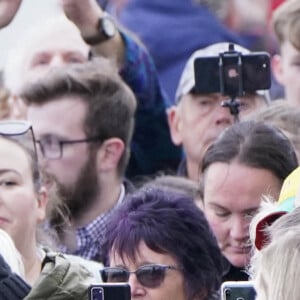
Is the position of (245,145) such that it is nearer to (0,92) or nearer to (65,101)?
(65,101)

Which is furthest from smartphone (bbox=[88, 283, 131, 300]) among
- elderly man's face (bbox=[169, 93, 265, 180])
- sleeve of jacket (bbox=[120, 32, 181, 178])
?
sleeve of jacket (bbox=[120, 32, 181, 178])

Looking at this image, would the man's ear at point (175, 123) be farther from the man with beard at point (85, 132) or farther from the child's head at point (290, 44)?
the child's head at point (290, 44)

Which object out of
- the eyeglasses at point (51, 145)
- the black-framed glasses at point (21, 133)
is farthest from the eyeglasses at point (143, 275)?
the eyeglasses at point (51, 145)

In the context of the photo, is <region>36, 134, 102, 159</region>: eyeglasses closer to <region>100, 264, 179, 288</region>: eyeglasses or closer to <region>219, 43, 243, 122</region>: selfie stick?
<region>219, 43, 243, 122</region>: selfie stick

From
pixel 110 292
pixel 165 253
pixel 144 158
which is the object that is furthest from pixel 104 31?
pixel 110 292

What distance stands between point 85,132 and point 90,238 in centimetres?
54

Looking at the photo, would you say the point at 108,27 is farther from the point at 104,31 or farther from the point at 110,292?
the point at 110,292

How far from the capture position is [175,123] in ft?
24.5

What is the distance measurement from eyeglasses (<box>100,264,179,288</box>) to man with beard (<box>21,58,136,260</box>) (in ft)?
6.07

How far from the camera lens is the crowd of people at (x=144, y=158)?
203 inches

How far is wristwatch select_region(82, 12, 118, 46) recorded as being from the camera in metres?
7.07

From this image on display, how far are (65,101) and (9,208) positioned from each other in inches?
48.3

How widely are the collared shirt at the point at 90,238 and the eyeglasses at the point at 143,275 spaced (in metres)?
1.50

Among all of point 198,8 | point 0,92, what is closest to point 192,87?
point 0,92
